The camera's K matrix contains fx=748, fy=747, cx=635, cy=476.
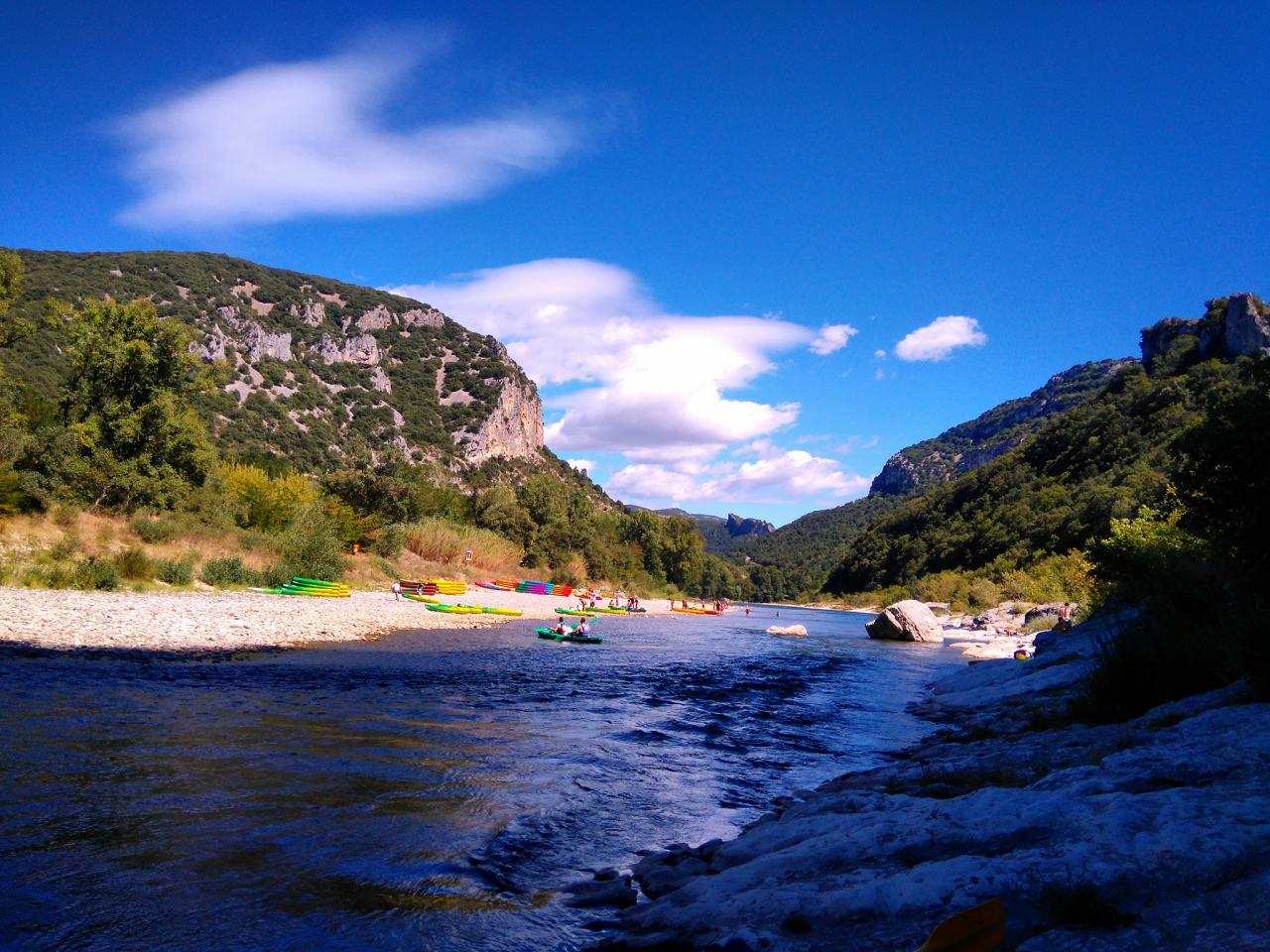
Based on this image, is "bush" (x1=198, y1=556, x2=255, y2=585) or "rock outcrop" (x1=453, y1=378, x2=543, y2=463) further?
"rock outcrop" (x1=453, y1=378, x2=543, y2=463)

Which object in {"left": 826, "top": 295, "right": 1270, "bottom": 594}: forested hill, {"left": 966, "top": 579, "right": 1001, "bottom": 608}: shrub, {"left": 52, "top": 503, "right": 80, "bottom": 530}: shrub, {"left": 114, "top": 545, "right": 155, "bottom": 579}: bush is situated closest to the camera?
{"left": 114, "top": 545, "right": 155, "bottom": 579}: bush

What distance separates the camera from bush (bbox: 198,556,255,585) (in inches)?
1225

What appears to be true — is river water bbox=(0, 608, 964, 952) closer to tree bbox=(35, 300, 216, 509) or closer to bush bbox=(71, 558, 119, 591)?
bush bbox=(71, 558, 119, 591)

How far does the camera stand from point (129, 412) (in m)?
33.8

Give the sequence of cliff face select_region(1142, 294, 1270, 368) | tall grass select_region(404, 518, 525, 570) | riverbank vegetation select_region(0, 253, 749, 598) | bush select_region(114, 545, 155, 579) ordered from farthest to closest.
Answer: cliff face select_region(1142, 294, 1270, 368) < tall grass select_region(404, 518, 525, 570) < riverbank vegetation select_region(0, 253, 749, 598) < bush select_region(114, 545, 155, 579)

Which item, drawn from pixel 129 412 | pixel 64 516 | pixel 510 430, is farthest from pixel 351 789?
pixel 510 430

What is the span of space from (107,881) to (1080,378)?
205610 millimetres

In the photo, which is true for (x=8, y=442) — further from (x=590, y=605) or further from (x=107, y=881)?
(x=590, y=605)

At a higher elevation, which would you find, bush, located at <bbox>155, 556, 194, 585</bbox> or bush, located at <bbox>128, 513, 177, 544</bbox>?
bush, located at <bbox>128, 513, 177, 544</bbox>

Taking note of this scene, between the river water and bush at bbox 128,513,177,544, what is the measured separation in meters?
15.9

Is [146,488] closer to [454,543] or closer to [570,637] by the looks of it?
[570,637]

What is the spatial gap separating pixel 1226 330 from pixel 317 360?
134m

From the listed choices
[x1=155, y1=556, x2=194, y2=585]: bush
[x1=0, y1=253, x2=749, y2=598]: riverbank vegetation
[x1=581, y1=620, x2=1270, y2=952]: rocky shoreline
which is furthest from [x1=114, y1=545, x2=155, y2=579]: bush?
[x1=581, y1=620, x2=1270, y2=952]: rocky shoreline

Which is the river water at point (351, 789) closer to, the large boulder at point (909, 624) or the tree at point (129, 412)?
the tree at point (129, 412)
